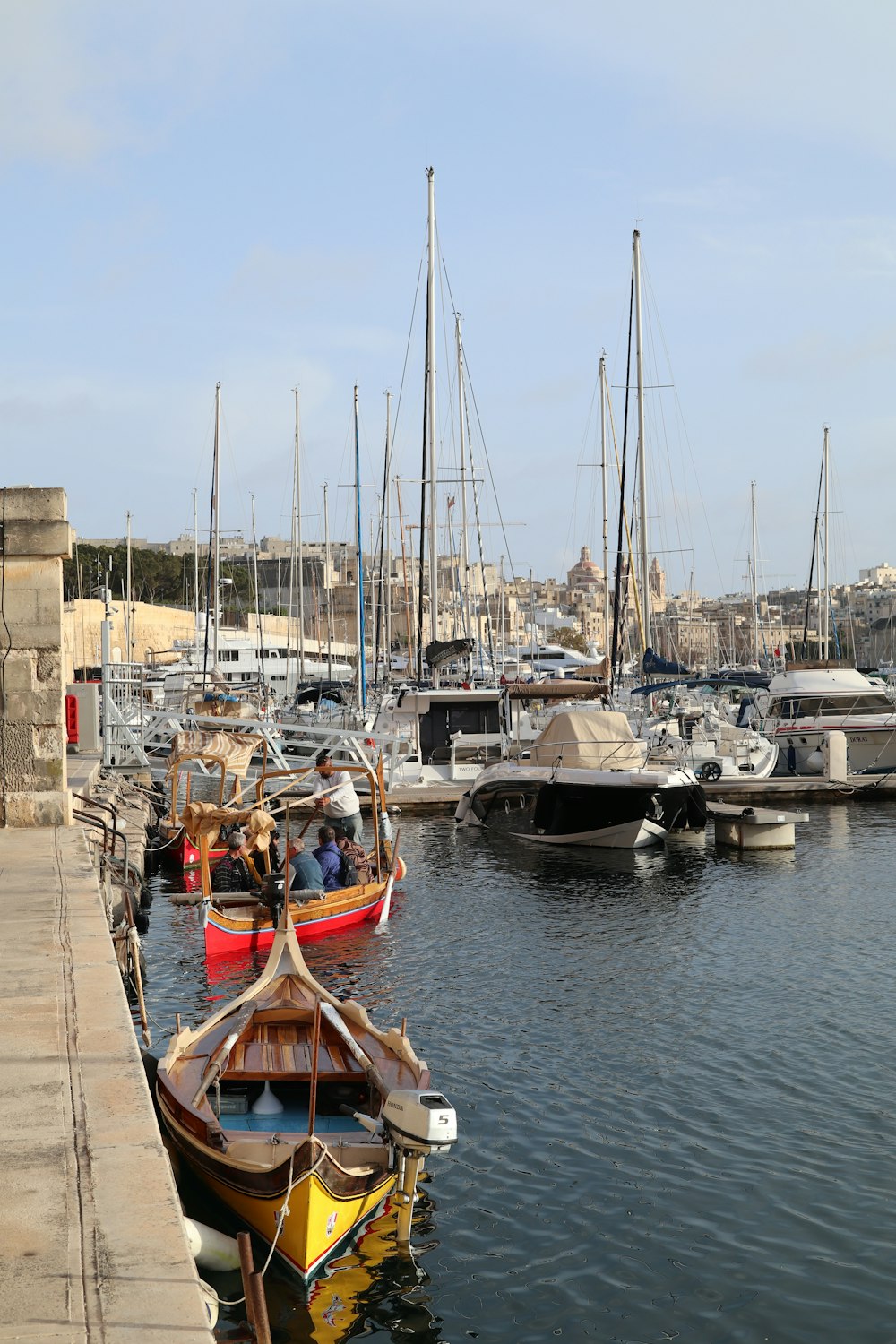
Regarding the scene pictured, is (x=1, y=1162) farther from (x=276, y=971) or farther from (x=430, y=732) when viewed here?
(x=430, y=732)

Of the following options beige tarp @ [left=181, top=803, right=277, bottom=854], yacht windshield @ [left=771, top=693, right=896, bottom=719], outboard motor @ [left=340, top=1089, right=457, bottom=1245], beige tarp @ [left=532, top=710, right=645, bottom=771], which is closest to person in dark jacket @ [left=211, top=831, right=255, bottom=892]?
beige tarp @ [left=181, top=803, right=277, bottom=854]

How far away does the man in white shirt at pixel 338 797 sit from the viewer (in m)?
20.4

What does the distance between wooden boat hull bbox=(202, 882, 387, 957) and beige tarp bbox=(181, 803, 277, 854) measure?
4.65 ft

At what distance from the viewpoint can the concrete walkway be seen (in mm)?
4875

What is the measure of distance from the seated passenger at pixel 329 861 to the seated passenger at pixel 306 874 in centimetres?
43

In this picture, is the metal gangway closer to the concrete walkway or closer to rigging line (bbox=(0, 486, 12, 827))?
rigging line (bbox=(0, 486, 12, 827))

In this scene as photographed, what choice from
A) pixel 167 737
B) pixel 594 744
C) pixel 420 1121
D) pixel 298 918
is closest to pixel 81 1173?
pixel 420 1121

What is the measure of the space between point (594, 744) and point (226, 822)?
9238mm

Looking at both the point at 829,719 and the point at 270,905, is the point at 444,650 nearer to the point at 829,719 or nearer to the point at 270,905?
the point at 829,719

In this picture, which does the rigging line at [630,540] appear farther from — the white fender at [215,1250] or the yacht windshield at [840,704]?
the white fender at [215,1250]

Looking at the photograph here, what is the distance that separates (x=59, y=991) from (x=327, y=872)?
10.3 m

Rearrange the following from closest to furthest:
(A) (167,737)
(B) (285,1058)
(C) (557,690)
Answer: (B) (285,1058), (C) (557,690), (A) (167,737)

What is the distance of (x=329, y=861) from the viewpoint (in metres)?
19.4

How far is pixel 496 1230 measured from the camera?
897 cm
